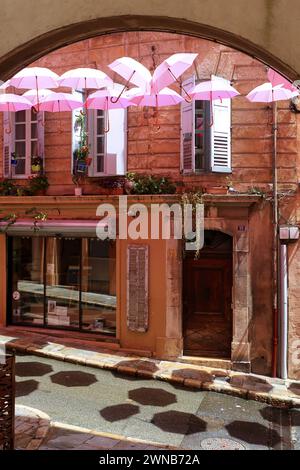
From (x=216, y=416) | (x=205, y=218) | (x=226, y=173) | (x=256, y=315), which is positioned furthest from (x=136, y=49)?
(x=216, y=416)

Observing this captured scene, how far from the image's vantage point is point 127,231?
11680mm

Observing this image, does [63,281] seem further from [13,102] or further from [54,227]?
[13,102]

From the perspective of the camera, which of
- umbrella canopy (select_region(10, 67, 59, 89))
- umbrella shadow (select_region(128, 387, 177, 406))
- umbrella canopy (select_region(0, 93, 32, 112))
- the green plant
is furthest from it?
the green plant

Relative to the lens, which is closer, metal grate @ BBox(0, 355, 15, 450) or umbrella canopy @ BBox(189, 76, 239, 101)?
metal grate @ BBox(0, 355, 15, 450)

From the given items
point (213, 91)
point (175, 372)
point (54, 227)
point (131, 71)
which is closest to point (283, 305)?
point (175, 372)

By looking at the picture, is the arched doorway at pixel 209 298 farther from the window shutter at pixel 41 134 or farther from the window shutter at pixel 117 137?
the window shutter at pixel 41 134

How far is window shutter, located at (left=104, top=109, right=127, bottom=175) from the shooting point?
11594 mm

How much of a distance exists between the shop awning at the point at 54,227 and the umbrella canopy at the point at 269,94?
Answer: 190 inches

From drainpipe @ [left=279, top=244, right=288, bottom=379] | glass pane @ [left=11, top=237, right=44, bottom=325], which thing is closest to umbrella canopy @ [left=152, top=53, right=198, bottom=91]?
drainpipe @ [left=279, top=244, right=288, bottom=379]

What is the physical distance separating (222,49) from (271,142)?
2537 mm

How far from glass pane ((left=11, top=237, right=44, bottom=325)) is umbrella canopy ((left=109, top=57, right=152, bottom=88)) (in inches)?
220

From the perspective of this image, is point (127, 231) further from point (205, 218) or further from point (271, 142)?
point (271, 142)

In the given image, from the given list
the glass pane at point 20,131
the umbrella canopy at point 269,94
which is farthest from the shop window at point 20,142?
the umbrella canopy at point 269,94

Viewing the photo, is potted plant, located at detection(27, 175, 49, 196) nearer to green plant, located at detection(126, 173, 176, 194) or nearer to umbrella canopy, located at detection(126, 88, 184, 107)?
green plant, located at detection(126, 173, 176, 194)
